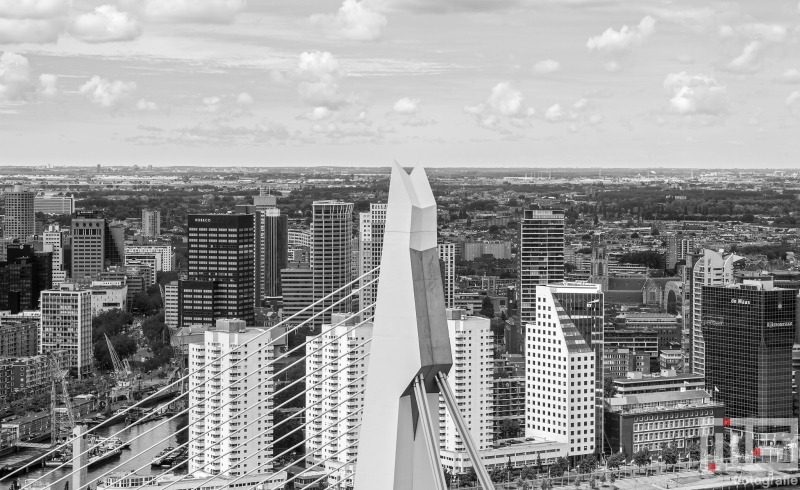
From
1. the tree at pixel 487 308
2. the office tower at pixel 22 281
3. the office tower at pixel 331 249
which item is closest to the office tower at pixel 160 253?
the office tower at pixel 22 281

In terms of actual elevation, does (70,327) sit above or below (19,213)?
below

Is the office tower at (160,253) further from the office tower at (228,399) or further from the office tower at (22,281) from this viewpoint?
the office tower at (228,399)

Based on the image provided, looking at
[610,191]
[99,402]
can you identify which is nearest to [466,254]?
[610,191]

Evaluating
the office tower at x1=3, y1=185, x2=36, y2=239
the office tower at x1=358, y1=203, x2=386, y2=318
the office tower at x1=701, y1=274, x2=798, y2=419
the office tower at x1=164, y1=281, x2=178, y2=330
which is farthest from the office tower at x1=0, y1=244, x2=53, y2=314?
the office tower at x1=701, y1=274, x2=798, y2=419

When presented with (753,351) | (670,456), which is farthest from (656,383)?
(670,456)

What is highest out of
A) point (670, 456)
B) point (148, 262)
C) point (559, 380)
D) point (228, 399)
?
point (148, 262)

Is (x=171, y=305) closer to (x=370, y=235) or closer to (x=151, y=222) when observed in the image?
(x=370, y=235)
